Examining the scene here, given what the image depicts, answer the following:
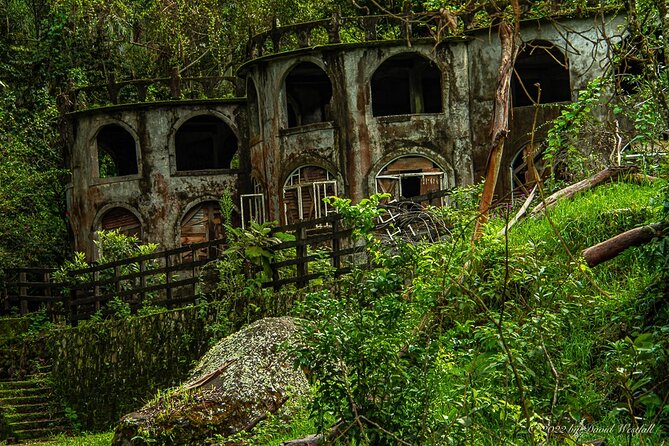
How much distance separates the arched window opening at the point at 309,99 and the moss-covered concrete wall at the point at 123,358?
14.1 metres

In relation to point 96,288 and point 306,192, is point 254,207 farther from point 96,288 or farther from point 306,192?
point 96,288

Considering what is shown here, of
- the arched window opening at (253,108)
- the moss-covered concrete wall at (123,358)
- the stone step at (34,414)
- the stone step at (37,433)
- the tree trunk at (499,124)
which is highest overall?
the arched window opening at (253,108)

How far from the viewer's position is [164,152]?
31.8 m

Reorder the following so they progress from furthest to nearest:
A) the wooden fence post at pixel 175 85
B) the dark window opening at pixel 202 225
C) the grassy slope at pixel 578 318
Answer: the wooden fence post at pixel 175 85, the dark window opening at pixel 202 225, the grassy slope at pixel 578 318

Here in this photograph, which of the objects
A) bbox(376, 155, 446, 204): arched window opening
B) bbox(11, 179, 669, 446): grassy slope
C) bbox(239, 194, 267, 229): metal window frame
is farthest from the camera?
bbox(239, 194, 267, 229): metal window frame

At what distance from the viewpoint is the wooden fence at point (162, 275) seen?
1828 cm

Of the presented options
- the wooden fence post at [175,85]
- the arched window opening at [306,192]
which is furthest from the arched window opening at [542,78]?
the wooden fence post at [175,85]

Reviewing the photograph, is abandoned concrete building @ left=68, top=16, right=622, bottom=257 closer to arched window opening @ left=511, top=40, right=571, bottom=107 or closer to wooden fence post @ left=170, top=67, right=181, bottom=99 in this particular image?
arched window opening @ left=511, top=40, right=571, bottom=107

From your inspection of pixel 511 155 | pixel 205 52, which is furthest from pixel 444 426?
pixel 205 52

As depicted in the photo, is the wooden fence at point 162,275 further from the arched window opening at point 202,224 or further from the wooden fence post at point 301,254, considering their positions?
the arched window opening at point 202,224

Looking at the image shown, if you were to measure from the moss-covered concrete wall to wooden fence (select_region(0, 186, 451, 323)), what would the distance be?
1.76 ft

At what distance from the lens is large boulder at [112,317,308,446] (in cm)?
1230

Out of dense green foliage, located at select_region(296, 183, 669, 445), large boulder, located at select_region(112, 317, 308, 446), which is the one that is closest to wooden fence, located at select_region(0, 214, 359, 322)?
large boulder, located at select_region(112, 317, 308, 446)

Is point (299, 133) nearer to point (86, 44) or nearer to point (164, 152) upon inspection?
point (164, 152)
